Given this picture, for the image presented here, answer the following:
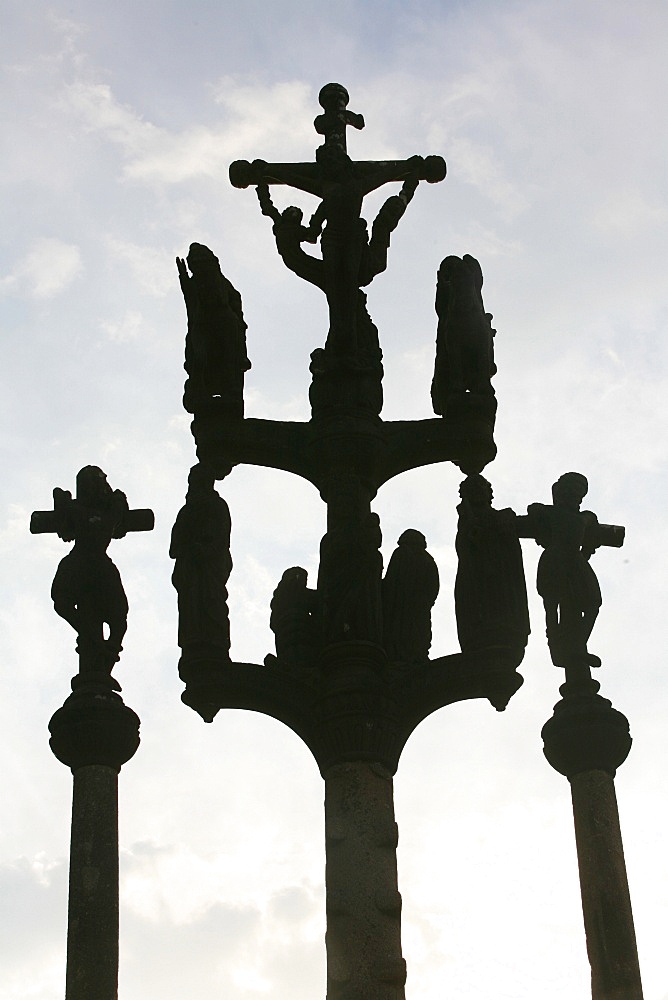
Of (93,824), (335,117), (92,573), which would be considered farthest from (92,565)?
(335,117)

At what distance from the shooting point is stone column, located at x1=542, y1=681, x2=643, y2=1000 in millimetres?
16594

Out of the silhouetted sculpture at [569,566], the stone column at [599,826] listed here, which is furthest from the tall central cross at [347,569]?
the stone column at [599,826]

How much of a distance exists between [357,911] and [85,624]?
411 cm

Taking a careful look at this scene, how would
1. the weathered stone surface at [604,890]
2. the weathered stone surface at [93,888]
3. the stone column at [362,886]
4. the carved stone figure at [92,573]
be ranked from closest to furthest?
the stone column at [362,886] < the weathered stone surface at [93,888] < the weathered stone surface at [604,890] < the carved stone figure at [92,573]

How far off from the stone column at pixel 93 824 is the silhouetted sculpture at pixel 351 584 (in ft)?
7.60

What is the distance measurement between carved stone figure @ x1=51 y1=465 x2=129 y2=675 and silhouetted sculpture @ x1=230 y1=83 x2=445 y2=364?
2576 mm

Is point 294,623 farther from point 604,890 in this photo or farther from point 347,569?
point 604,890

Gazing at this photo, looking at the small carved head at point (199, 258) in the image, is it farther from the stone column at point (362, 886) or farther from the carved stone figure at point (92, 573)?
the stone column at point (362, 886)

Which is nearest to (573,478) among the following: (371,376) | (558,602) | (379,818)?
(558,602)

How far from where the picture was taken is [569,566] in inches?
728

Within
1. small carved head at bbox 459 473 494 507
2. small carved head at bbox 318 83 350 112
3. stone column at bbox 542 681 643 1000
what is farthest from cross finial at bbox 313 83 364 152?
stone column at bbox 542 681 643 1000

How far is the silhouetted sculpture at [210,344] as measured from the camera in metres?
17.2

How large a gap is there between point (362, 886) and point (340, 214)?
6238mm

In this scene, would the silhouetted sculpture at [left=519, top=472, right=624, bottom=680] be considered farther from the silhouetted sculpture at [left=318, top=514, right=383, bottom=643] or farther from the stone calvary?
→ the silhouetted sculpture at [left=318, top=514, right=383, bottom=643]
